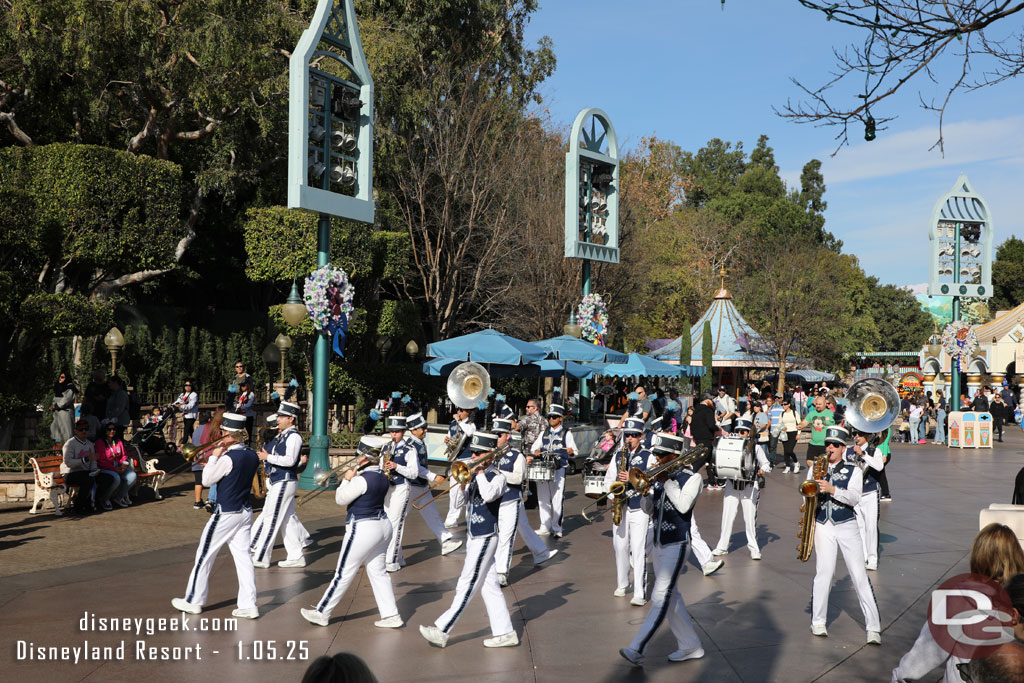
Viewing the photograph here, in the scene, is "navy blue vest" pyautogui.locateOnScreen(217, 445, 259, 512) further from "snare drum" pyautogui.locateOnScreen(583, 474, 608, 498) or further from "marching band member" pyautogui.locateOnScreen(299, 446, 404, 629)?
"snare drum" pyautogui.locateOnScreen(583, 474, 608, 498)

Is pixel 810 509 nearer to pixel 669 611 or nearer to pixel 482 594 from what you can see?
pixel 669 611

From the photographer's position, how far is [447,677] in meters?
6.75

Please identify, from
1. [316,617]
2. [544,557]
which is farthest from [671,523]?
[544,557]

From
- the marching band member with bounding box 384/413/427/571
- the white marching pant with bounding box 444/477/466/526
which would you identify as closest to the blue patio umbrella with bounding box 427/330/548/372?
the white marching pant with bounding box 444/477/466/526

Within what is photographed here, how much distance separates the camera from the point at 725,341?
1593 inches

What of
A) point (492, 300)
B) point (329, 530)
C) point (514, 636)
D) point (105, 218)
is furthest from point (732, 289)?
point (514, 636)

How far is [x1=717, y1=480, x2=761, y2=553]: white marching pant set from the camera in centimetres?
1126

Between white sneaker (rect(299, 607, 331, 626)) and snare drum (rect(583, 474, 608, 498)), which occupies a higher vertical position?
snare drum (rect(583, 474, 608, 498))

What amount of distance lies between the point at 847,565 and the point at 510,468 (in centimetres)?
303

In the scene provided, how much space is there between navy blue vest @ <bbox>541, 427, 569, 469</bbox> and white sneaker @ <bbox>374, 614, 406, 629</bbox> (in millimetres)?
4940

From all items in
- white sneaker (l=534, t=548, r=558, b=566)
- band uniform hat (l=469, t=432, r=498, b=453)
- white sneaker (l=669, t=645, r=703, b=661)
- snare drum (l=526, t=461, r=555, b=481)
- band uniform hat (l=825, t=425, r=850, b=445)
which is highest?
band uniform hat (l=825, t=425, r=850, b=445)

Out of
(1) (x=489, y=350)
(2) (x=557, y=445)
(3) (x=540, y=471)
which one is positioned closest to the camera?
(3) (x=540, y=471)

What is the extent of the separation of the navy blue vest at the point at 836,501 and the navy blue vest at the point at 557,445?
16.5ft

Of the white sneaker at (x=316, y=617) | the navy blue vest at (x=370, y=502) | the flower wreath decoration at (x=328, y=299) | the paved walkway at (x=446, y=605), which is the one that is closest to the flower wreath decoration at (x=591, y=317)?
the flower wreath decoration at (x=328, y=299)
